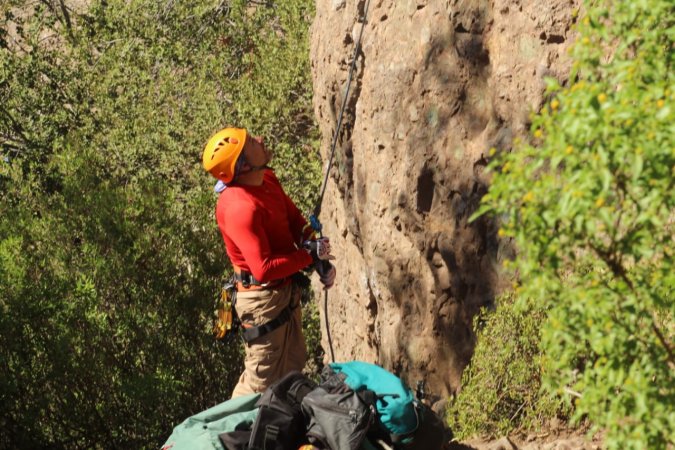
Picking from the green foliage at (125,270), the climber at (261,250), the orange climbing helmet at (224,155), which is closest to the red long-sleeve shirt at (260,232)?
the climber at (261,250)

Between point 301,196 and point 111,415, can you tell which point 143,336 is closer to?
point 111,415

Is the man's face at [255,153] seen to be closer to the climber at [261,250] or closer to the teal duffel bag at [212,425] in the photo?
the climber at [261,250]

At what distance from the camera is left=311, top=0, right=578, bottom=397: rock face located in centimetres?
537

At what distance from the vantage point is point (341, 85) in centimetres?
669

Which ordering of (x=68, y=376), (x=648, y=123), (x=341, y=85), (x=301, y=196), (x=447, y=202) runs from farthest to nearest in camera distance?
1. (x=301, y=196)
2. (x=68, y=376)
3. (x=341, y=85)
4. (x=447, y=202)
5. (x=648, y=123)

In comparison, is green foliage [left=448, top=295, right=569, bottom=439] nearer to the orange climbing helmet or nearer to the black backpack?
the black backpack

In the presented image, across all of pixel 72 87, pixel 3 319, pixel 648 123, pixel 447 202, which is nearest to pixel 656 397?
pixel 648 123

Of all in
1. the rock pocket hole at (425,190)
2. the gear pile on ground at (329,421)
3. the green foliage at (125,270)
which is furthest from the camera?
→ the green foliage at (125,270)

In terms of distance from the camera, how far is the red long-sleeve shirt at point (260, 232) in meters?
5.25

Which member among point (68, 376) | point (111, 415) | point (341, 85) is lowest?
point (111, 415)

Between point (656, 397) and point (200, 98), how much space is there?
344 inches

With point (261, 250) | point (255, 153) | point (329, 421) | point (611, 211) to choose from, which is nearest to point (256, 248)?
point (261, 250)

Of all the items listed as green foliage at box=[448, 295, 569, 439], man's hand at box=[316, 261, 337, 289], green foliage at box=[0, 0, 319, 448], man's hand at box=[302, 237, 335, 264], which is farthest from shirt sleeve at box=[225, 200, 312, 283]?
green foliage at box=[0, 0, 319, 448]

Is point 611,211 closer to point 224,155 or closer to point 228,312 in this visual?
point 224,155
